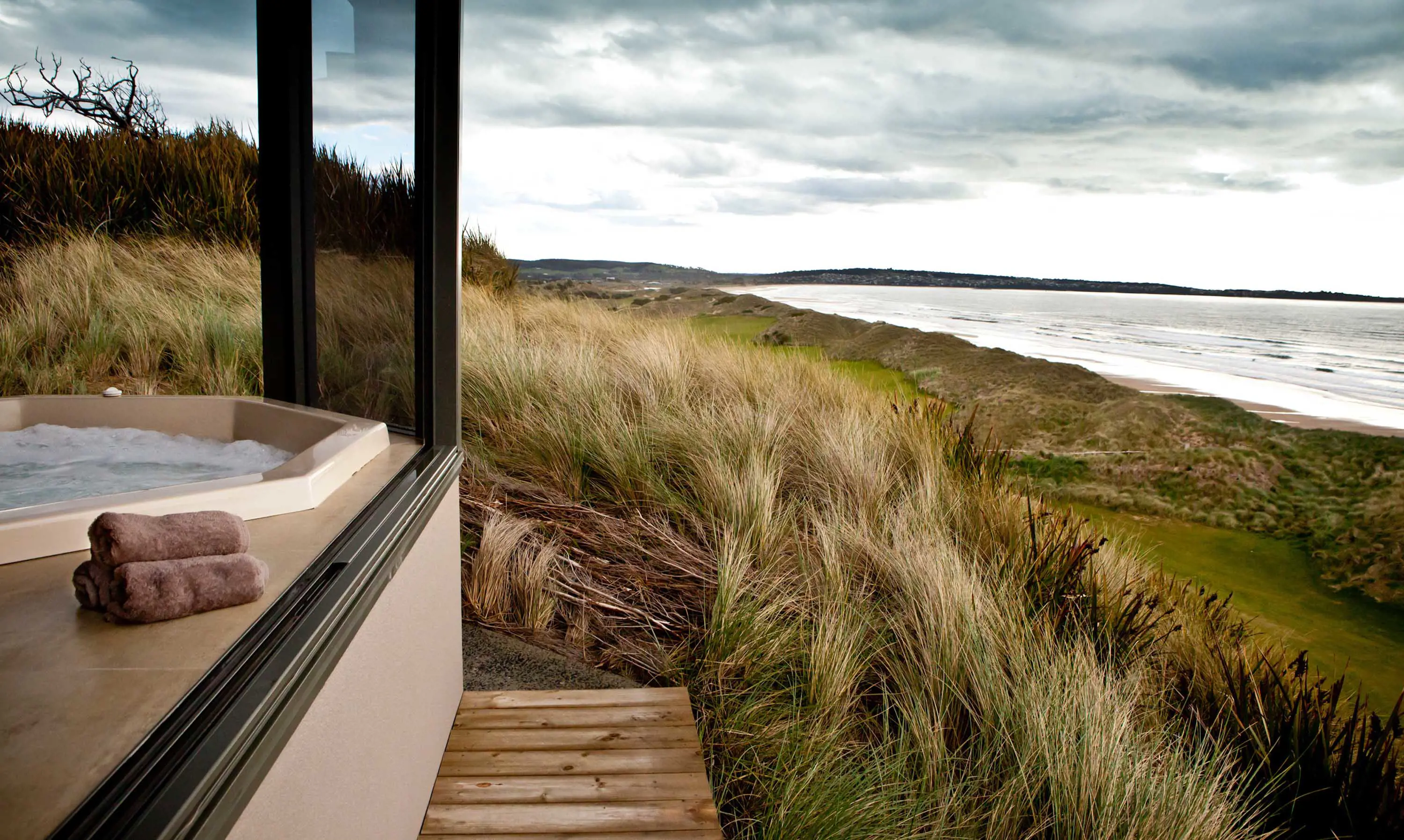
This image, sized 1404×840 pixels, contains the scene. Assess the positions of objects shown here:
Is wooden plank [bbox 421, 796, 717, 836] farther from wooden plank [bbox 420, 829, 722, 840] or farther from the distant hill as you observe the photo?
the distant hill

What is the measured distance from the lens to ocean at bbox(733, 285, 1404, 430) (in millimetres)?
7836

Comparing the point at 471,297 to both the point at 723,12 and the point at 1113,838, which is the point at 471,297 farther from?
the point at 723,12

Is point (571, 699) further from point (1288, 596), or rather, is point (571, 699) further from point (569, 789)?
point (1288, 596)

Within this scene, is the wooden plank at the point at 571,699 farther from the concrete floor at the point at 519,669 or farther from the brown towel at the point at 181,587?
the brown towel at the point at 181,587

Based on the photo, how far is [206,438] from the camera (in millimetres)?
2049

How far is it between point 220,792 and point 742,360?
186 inches

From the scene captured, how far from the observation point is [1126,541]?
3.52 m

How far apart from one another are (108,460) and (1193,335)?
1260 cm

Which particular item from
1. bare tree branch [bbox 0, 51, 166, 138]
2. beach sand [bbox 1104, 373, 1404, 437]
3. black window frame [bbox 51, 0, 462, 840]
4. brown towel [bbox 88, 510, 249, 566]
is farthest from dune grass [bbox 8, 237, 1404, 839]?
beach sand [bbox 1104, 373, 1404, 437]

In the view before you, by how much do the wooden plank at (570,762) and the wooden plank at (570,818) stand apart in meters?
0.12

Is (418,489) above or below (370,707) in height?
above

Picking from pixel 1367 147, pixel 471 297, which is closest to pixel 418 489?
pixel 471 297

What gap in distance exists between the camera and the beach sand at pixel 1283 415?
6.88 m

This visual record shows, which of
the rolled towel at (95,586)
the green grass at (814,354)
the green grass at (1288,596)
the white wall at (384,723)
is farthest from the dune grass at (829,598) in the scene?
the green grass at (1288,596)
